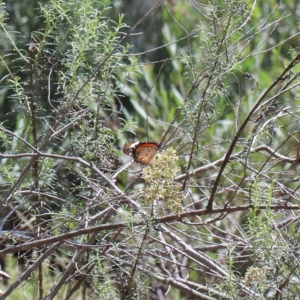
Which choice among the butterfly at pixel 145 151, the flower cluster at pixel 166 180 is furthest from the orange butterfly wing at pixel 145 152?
the flower cluster at pixel 166 180

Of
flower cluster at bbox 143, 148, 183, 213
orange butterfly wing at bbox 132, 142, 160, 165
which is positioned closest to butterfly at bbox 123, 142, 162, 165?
orange butterfly wing at bbox 132, 142, 160, 165

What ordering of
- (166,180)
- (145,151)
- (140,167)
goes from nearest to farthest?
(166,180) < (145,151) < (140,167)

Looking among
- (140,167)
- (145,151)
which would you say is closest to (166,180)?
(145,151)

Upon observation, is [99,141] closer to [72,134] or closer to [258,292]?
[72,134]

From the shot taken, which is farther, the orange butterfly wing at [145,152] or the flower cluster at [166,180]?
the orange butterfly wing at [145,152]

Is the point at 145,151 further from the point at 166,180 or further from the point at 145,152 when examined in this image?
the point at 166,180

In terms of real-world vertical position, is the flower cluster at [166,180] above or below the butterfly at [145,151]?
above

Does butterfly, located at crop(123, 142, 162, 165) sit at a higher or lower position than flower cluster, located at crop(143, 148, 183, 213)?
lower

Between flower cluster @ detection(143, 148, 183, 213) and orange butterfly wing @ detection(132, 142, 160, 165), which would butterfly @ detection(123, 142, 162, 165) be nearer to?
orange butterfly wing @ detection(132, 142, 160, 165)

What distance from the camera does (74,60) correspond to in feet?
3.56

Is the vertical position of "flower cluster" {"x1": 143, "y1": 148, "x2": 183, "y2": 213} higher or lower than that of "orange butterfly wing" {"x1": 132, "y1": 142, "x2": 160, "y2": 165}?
higher

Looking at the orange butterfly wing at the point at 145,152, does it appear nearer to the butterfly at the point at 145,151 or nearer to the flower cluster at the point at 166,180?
the butterfly at the point at 145,151

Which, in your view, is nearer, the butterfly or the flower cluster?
the flower cluster

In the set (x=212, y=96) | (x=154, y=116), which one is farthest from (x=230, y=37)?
(x=154, y=116)
